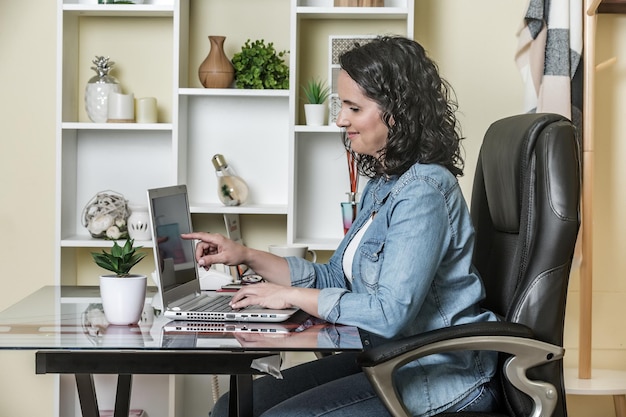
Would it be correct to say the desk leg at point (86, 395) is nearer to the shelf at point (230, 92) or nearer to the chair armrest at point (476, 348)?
the chair armrest at point (476, 348)

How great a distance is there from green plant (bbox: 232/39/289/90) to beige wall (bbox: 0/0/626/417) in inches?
7.5

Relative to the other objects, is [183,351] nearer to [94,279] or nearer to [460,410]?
[460,410]

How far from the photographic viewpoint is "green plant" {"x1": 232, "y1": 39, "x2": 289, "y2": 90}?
3037 millimetres

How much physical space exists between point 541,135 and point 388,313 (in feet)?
1.60

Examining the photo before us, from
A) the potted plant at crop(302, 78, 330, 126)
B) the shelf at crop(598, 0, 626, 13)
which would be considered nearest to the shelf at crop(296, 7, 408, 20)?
the potted plant at crop(302, 78, 330, 126)

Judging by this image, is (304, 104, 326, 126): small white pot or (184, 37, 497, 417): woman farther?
(304, 104, 326, 126): small white pot

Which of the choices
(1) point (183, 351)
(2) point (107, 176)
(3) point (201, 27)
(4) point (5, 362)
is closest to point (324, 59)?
(3) point (201, 27)

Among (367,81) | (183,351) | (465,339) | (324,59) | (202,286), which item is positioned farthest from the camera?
(324,59)

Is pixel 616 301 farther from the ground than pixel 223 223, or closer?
closer

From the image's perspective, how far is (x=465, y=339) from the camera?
5.24ft

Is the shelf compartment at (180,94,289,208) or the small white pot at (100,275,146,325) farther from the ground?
the shelf compartment at (180,94,289,208)

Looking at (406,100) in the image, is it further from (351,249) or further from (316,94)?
(316,94)

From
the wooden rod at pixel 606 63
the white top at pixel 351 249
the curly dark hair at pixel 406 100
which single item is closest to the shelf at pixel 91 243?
the white top at pixel 351 249

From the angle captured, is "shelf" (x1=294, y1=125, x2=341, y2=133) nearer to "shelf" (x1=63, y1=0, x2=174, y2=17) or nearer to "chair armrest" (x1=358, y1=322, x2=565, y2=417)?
"shelf" (x1=63, y1=0, x2=174, y2=17)
